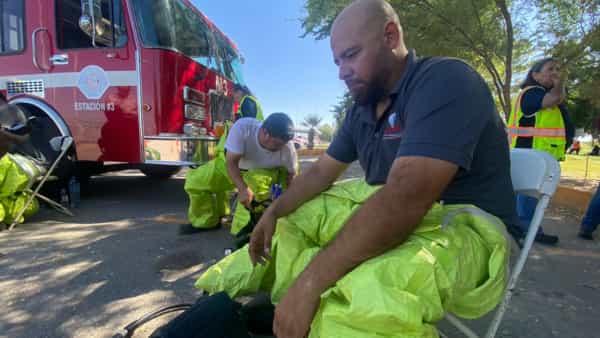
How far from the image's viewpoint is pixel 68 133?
353cm

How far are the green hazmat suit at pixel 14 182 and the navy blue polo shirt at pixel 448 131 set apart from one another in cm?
332

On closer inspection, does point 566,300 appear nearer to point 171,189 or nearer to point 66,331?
point 66,331

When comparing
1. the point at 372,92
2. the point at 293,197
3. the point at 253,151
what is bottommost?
the point at 293,197

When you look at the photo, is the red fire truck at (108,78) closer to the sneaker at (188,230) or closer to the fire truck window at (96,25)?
the fire truck window at (96,25)

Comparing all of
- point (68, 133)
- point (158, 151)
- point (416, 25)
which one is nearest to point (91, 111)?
point (68, 133)

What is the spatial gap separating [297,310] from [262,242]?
1.44 feet

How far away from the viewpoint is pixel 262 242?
3.98ft

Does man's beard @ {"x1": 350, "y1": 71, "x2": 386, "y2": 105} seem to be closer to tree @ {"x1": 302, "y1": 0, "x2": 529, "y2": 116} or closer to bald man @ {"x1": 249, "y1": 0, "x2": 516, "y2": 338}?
bald man @ {"x1": 249, "y1": 0, "x2": 516, "y2": 338}

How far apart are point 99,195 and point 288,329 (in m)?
4.93

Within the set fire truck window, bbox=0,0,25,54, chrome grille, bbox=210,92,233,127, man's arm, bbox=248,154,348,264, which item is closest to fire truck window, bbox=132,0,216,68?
chrome grille, bbox=210,92,233,127

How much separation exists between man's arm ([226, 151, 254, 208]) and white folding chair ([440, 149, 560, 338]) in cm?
172

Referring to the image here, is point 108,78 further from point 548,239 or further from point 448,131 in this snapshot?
point 548,239

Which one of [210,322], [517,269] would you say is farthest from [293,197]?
[517,269]

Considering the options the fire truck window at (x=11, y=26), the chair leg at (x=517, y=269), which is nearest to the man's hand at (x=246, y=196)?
the chair leg at (x=517, y=269)
